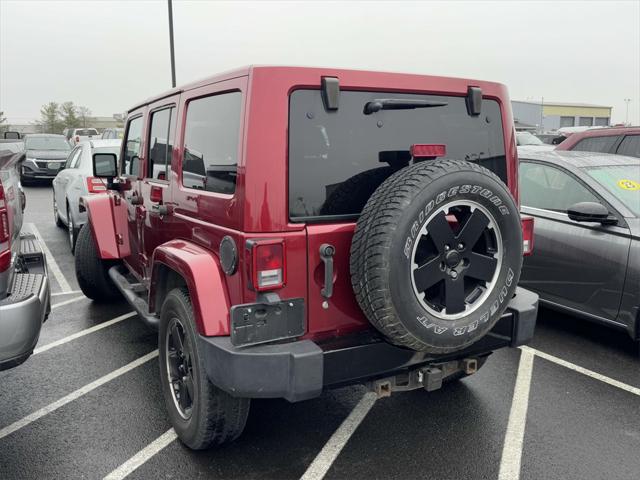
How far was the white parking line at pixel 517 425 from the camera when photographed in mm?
2932

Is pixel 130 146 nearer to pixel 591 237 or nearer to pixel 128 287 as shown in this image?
pixel 128 287

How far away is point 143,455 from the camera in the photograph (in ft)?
10.0

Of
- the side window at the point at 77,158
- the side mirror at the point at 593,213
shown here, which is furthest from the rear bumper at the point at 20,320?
the side window at the point at 77,158

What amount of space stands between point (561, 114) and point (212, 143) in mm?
88945

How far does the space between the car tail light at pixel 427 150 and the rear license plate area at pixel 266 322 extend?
90cm

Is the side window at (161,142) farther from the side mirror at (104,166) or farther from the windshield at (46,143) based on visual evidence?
the windshield at (46,143)

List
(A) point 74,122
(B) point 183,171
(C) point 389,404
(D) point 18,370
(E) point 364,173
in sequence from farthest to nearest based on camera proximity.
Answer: (A) point 74,122, (D) point 18,370, (C) point 389,404, (B) point 183,171, (E) point 364,173

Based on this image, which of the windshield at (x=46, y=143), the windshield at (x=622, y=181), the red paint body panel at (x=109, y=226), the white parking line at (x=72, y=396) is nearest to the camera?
the white parking line at (x=72, y=396)

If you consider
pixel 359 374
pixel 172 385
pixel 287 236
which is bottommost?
pixel 172 385

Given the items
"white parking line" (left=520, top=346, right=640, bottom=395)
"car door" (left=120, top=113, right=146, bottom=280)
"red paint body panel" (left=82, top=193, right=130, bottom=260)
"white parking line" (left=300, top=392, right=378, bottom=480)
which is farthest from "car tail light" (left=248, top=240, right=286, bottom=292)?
"white parking line" (left=520, top=346, right=640, bottom=395)

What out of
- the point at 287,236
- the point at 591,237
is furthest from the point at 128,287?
the point at 591,237

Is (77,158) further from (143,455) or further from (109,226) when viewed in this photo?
(143,455)

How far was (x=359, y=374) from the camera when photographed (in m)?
2.62

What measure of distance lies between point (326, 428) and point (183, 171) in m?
1.73
